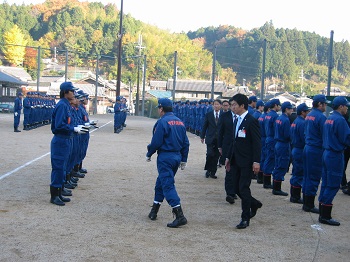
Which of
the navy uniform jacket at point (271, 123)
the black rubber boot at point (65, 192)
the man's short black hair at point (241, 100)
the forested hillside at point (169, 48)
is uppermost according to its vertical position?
the forested hillside at point (169, 48)

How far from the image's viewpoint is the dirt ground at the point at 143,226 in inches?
252

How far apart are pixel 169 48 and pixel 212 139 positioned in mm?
118248

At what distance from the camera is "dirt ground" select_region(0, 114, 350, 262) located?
6395 mm

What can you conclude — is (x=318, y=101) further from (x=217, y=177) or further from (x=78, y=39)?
(x=78, y=39)

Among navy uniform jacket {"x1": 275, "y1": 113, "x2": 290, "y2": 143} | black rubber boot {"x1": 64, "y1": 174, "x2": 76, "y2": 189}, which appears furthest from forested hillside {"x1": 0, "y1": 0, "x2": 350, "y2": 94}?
navy uniform jacket {"x1": 275, "y1": 113, "x2": 290, "y2": 143}

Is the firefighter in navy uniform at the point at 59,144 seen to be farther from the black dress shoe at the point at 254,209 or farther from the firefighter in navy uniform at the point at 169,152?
the black dress shoe at the point at 254,209

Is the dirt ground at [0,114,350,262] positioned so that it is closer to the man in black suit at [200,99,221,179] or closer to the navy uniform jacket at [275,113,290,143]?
the man in black suit at [200,99,221,179]

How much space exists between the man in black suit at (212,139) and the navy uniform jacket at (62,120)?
4857mm

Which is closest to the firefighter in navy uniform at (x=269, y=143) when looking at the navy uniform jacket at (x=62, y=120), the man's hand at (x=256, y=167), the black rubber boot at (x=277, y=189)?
the black rubber boot at (x=277, y=189)

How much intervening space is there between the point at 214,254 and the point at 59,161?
365cm

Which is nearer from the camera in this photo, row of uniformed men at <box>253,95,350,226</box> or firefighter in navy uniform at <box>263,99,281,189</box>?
row of uniformed men at <box>253,95,350,226</box>

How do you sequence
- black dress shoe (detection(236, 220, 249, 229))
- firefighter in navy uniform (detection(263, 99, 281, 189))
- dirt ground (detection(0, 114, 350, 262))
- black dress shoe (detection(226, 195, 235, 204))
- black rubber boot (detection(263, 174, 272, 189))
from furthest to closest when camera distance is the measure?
1. black rubber boot (detection(263, 174, 272, 189))
2. firefighter in navy uniform (detection(263, 99, 281, 189))
3. black dress shoe (detection(226, 195, 235, 204))
4. black dress shoe (detection(236, 220, 249, 229))
5. dirt ground (detection(0, 114, 350, 262))

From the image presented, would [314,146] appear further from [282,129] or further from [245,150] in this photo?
[282,129]

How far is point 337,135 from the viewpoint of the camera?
323 inches
